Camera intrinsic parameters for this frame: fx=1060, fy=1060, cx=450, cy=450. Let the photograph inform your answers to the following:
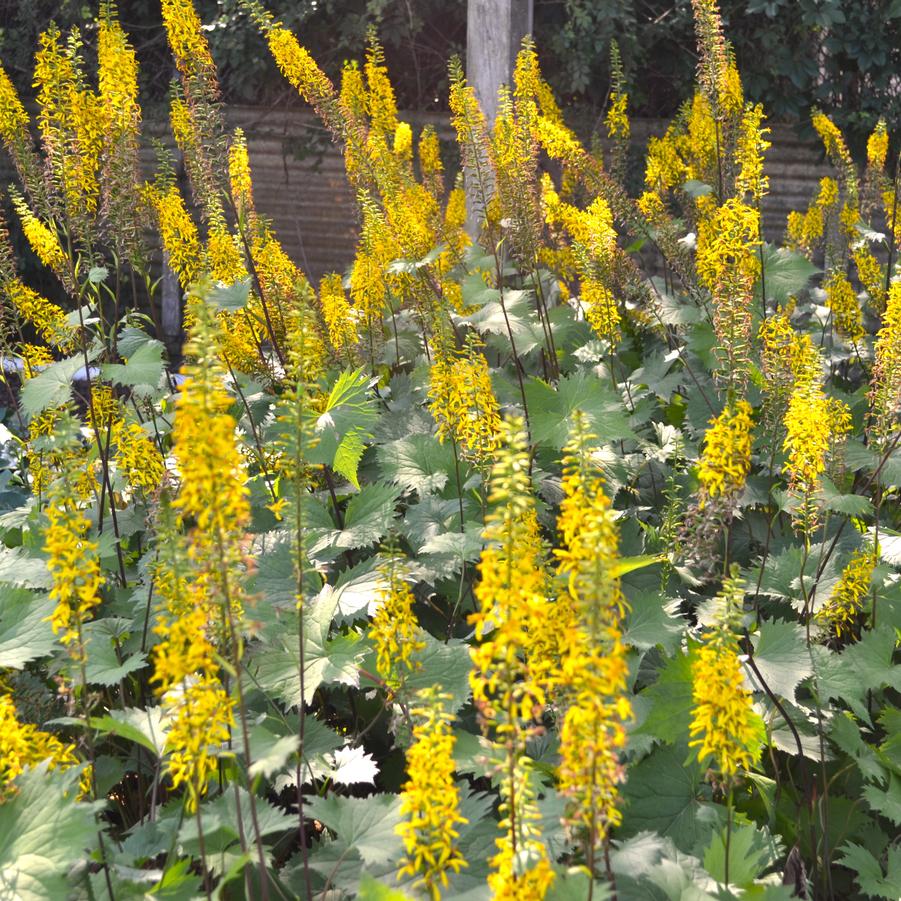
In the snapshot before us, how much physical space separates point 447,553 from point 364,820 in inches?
33.7

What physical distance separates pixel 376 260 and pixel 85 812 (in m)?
2.48

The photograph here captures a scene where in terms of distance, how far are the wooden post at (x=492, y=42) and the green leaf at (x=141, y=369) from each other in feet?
11.1

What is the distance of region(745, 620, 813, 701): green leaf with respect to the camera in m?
2.31

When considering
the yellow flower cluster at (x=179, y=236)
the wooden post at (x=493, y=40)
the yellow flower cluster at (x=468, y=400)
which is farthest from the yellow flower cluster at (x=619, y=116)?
the yellow flower cluster at (x=468, y=400)

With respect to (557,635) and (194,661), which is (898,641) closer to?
(557,635)

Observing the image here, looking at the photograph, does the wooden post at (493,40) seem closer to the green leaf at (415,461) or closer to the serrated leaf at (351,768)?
the green leaf at (415,461)

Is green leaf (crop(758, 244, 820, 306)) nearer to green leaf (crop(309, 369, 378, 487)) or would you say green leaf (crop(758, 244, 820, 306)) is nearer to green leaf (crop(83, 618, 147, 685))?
green leaf (crop(309, 369, 378, 487))

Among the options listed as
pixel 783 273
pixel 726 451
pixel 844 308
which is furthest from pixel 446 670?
pixel 844 308

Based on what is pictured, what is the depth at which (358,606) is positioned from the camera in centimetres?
233

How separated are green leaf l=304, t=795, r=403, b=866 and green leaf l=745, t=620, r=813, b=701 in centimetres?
89

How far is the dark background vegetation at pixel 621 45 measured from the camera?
779cm

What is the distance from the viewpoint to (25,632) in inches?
88.1

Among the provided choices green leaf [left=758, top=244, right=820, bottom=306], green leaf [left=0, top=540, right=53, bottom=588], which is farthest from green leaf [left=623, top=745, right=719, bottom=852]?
green leaf [left=758, top=244, right=820, bottom=306]

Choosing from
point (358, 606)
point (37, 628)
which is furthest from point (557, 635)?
point (37, 628)
